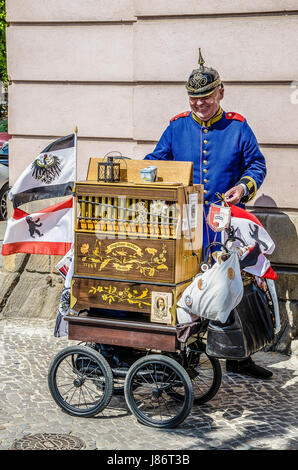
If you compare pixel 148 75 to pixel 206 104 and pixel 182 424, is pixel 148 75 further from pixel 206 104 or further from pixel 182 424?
pixel 182 424

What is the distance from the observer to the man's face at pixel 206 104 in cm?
477

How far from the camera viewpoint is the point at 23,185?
5027 millimetres

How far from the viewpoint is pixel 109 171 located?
4312 mm

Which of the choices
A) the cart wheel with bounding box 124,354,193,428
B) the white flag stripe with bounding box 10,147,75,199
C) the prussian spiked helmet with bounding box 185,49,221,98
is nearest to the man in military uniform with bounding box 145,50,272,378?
the prussian spiked helmet with bounding box 185,49,221,98

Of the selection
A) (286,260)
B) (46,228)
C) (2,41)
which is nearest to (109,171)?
(46,228)

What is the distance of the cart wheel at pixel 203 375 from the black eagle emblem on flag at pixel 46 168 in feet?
4.96

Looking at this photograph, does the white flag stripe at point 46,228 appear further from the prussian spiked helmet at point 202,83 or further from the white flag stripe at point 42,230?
the prussian spiked helmet at point 202,83

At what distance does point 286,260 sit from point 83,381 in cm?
238

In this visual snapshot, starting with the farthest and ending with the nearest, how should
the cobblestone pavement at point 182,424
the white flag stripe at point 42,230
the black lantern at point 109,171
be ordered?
the white flag stripe at point 42,230, the black lantern at point 109,171, the cobblestone pavement at point 182,424

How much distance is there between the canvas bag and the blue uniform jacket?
38.8 inches

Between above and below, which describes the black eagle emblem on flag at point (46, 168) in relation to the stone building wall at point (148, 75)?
below

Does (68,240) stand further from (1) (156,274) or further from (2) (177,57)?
(2) (177,57)

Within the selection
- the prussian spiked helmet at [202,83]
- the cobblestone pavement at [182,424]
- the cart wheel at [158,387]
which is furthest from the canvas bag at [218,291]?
the prussian spiked helmet at [202,83]

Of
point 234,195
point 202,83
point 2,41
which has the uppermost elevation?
point 2,41
